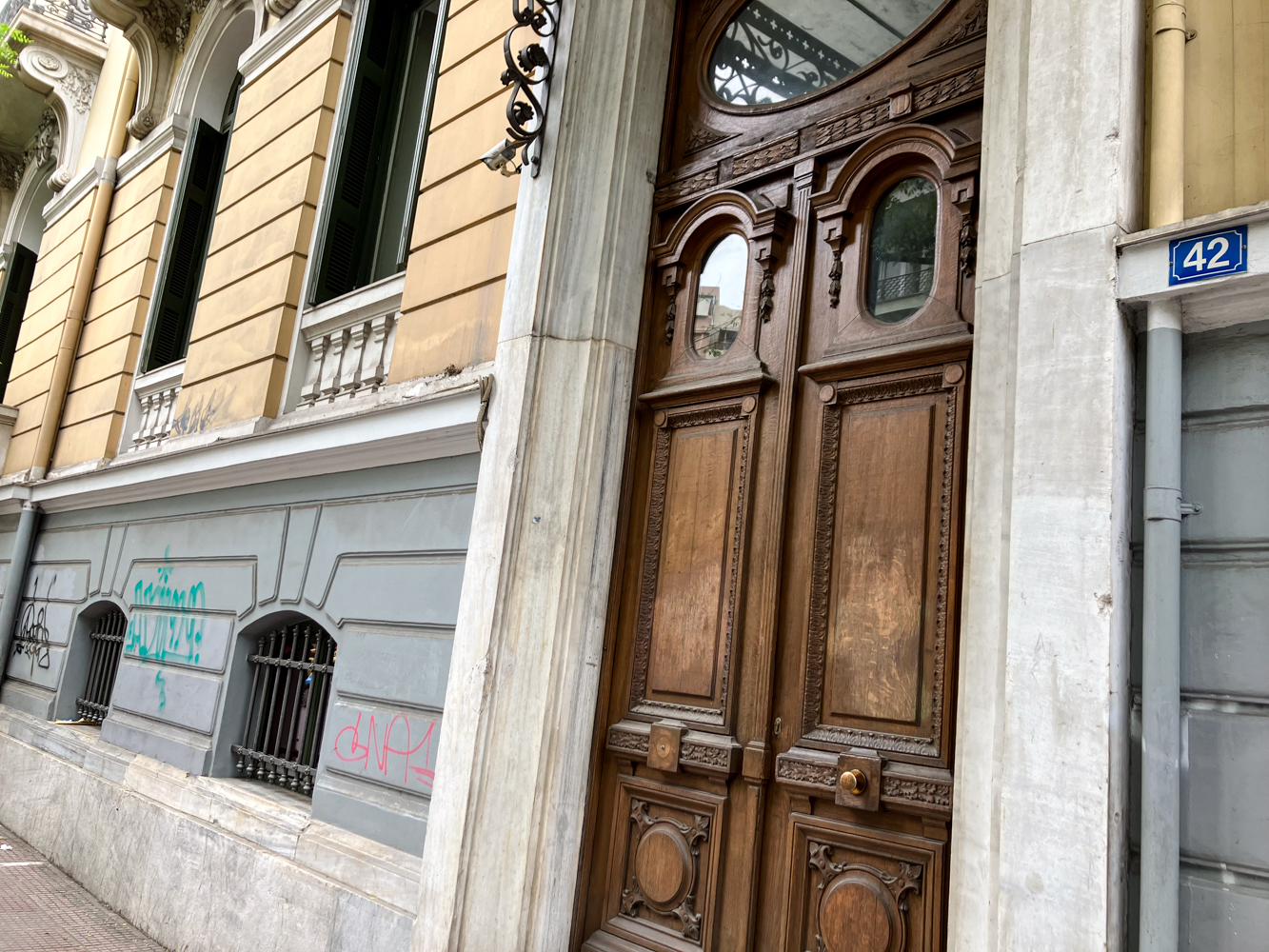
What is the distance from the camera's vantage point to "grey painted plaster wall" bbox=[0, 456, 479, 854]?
454cm

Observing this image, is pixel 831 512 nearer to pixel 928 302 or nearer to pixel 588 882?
pixel 928 302

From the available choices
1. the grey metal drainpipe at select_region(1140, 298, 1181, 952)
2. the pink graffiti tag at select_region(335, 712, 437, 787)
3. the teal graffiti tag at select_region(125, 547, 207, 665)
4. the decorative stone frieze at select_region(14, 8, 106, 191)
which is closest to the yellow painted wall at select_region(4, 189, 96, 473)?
the decorative stone frieze at select_region(14, 8, 106, 191)

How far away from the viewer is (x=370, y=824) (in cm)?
452

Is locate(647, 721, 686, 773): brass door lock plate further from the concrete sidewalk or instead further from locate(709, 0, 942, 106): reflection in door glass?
the concrete sidewalk

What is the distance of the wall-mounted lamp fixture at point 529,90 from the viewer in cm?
434

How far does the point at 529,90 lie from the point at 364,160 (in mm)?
2613

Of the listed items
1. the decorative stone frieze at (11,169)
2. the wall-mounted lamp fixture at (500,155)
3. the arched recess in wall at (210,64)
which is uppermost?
the decorative stone frieze at (11,169)

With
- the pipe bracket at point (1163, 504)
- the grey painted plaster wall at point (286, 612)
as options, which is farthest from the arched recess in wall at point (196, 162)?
the pipe bracket at point (1163, 504)

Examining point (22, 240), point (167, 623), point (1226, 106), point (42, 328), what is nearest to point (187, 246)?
point (42, 328)

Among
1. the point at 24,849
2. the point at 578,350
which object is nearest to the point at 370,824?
the point at 578,350

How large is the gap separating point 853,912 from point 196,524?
5.53m

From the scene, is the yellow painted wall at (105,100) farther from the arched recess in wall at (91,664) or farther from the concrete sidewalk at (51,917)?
the concrete sidewalk at (51,917)

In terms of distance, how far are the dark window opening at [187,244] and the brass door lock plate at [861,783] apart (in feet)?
24.8

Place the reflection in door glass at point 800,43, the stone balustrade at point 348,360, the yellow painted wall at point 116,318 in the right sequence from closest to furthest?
1. the reflection in door glass at point 800,43
2. the stone balustrade at point 348,360
3. the yellow painted wall at point 116,318
